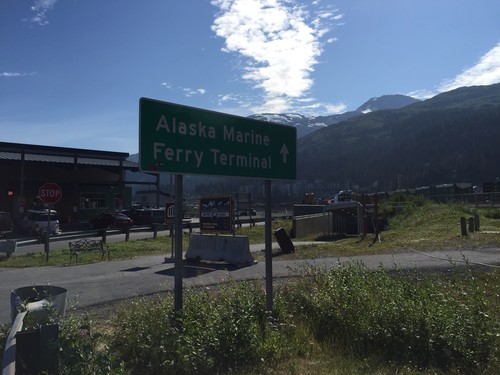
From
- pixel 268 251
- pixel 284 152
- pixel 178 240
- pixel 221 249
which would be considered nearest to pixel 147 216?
pixel 221 249

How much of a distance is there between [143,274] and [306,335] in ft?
27.7

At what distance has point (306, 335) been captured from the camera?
529 cm

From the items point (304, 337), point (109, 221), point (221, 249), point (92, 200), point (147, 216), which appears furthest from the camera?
point (92, 200)

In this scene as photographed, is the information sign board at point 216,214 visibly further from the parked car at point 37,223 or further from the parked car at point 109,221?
the parked car at point 109,221

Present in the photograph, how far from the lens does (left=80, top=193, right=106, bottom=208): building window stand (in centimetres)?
5541

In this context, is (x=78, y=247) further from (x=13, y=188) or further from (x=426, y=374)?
(x=13, y=188)

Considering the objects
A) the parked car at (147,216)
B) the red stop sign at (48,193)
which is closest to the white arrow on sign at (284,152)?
the red stop sign at (48,193)

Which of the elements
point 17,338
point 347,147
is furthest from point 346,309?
point 347,147

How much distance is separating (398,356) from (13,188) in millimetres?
50596

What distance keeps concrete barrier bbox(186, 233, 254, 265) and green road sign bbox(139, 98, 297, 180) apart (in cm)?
873

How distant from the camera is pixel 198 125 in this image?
4.77 meters

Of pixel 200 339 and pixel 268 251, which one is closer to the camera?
pixel 200 339

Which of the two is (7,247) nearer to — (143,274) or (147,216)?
(143,274)

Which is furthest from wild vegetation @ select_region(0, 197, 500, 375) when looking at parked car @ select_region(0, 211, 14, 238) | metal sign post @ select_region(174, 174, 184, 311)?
parked car @ select_region(0, 211, 14, 238)
